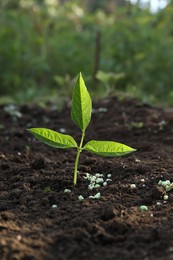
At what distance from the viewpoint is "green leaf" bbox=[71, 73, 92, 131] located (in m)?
2.33

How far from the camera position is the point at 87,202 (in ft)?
7.71

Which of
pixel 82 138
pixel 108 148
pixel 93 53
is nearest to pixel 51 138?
pixel 82 138

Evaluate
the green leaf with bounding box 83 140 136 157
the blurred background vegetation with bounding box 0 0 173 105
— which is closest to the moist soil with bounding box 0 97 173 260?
the green leaf with bounding box 83 140 136 157

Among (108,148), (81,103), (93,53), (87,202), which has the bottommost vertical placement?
(87,202)

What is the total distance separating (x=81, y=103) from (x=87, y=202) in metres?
0.43

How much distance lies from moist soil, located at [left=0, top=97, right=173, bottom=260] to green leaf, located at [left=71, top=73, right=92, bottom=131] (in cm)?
35

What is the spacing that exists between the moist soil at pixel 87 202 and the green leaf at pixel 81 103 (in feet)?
1.13

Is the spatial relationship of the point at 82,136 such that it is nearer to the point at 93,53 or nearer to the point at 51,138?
the point at 51,138

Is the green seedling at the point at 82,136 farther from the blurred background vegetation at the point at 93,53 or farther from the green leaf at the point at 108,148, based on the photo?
the blurred background vegetation at the point at 93,53

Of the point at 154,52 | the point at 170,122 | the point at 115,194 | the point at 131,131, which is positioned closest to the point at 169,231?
the point at 115,194

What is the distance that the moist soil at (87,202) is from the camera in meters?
1.91

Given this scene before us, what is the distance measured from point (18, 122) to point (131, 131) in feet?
3.74

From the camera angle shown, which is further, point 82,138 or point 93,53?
point 93,53

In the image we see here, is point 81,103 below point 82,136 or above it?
above
